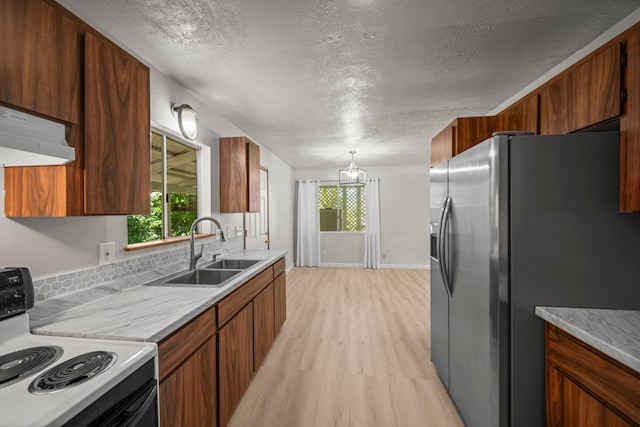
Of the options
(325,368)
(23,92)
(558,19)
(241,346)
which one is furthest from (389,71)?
(325,368)

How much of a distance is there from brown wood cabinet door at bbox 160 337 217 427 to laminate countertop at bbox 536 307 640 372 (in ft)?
5.43

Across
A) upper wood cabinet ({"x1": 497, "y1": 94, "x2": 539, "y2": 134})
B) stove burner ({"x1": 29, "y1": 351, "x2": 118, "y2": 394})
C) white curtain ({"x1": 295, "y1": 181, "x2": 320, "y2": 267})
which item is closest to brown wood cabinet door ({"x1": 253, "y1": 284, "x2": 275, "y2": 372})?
stove burner ({"x1": 29, "y1": 351, "x2": 118, "y2": 394})

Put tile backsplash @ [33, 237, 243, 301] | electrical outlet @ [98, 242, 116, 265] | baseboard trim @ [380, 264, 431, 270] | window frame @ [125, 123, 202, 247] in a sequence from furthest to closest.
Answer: baseboard trim @ [380, 264, 431, 270], window frame @ [125, 123, 202, 247], electrical outlet @ [98, 242, 116, 265], tile backsplash @ [33, 237, 243, 301]

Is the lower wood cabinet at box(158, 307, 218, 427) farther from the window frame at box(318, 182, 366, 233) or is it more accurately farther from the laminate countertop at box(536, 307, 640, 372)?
the window frame at box(318, 182, 366, 233)

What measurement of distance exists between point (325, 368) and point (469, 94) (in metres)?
2.80

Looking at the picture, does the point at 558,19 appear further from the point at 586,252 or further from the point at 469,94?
the point at 586,252

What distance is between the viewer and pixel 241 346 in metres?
1.88

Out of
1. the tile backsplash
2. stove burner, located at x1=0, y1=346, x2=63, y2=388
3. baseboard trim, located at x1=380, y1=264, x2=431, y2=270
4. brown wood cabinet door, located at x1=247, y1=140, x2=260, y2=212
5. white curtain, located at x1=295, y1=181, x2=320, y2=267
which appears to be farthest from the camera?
white curtain, located at x1=295, y1=181, x2=320, y2=267

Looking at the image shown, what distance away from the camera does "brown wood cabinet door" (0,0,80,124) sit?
887 millimetres

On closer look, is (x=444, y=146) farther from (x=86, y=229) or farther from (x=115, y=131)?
(x=86, y=229)

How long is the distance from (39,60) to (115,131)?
1.19ft

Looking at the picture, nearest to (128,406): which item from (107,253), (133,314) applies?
(133,314)

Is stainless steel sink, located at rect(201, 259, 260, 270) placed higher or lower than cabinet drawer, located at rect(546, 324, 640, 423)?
higher

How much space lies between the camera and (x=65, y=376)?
789 mm
